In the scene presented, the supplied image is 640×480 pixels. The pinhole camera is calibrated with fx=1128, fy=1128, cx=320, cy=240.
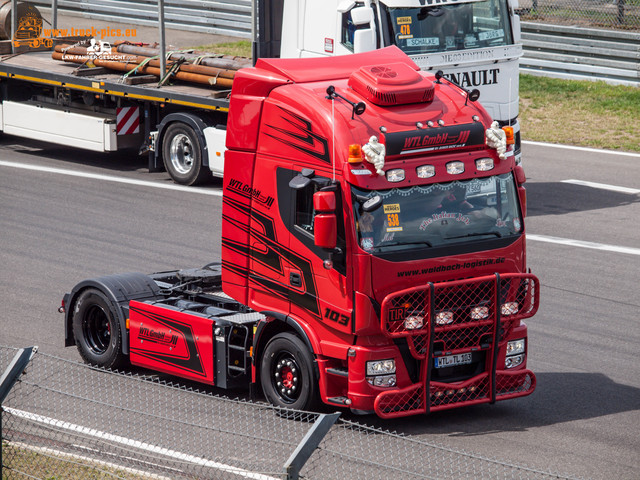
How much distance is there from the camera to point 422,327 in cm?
894

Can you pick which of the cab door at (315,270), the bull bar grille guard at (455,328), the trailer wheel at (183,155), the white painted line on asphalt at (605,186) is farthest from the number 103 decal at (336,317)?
the white painted line on asphalt at (605,186)

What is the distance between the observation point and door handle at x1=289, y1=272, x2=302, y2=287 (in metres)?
9.34

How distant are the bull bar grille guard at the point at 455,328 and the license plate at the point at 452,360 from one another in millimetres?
74

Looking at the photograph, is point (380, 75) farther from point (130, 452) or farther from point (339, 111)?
point (130, 452)

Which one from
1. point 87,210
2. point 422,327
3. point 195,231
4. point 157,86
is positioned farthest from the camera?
point 157,86

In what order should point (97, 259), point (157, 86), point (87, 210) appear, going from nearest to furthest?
point (97, 259)
point (87, 210)
point (157, 86)

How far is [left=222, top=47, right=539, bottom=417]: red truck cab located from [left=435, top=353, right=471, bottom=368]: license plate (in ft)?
0.04

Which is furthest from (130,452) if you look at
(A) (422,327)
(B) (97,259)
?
(B) (97,259)

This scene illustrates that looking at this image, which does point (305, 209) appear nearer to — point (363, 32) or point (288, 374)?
point (288, 374)

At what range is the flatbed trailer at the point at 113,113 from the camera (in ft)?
60.5

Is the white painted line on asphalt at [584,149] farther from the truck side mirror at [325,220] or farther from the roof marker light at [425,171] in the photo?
the truck side mirror at [325,220]

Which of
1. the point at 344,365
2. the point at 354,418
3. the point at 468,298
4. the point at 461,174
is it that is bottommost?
the point at 354,418

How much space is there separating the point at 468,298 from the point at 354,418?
150 centimetres

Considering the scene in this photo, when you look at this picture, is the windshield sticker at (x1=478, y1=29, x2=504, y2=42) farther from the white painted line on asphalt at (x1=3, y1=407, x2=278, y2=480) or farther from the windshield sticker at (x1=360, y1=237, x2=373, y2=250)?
the white painted line on asphalt at (x1=3, y1=407, x2=278, y2=480)
